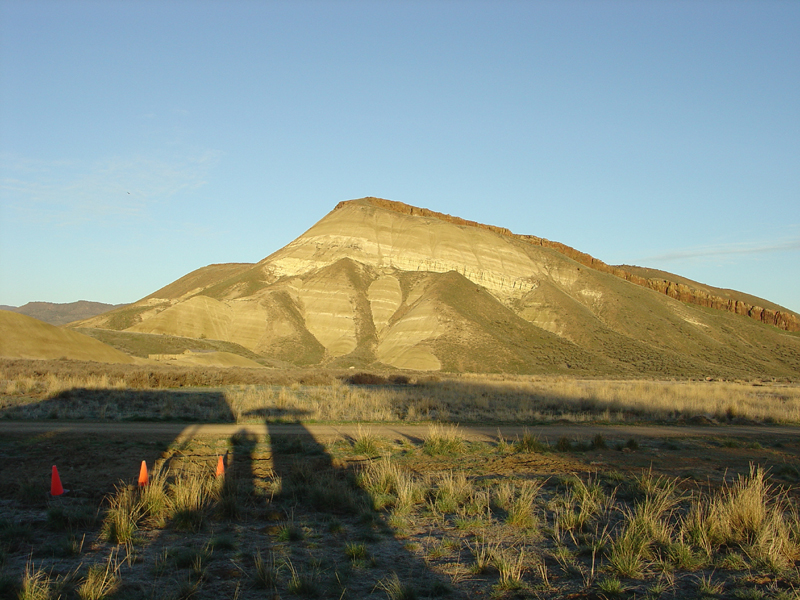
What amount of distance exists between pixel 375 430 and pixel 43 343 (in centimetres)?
3369

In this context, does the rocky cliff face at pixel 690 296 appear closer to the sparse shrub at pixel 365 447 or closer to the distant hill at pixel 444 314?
the distant hill at pixel 444 314

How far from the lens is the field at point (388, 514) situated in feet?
19.0

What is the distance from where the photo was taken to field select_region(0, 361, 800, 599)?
228 inches

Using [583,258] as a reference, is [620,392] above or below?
below

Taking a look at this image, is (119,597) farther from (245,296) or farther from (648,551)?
(245,296)

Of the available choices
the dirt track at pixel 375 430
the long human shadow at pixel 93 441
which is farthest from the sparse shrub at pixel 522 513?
the dirt track at pixel 375 430

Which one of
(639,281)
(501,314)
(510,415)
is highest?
(639,281)

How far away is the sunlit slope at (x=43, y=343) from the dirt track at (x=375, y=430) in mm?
27132

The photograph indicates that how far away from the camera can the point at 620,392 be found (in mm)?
30750

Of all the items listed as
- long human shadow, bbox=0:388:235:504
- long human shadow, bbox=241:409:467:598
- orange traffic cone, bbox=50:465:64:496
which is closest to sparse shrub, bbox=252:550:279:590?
long human shadow, bbox=241:409:467:598

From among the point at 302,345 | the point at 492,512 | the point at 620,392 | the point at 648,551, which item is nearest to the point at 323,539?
the point at 492,512

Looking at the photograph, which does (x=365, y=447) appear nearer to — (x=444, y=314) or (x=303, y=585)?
(x=303, y=585)

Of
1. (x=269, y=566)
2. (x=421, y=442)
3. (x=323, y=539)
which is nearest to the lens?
(x=269, y=566)

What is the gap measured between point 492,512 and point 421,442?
19.6 ft
